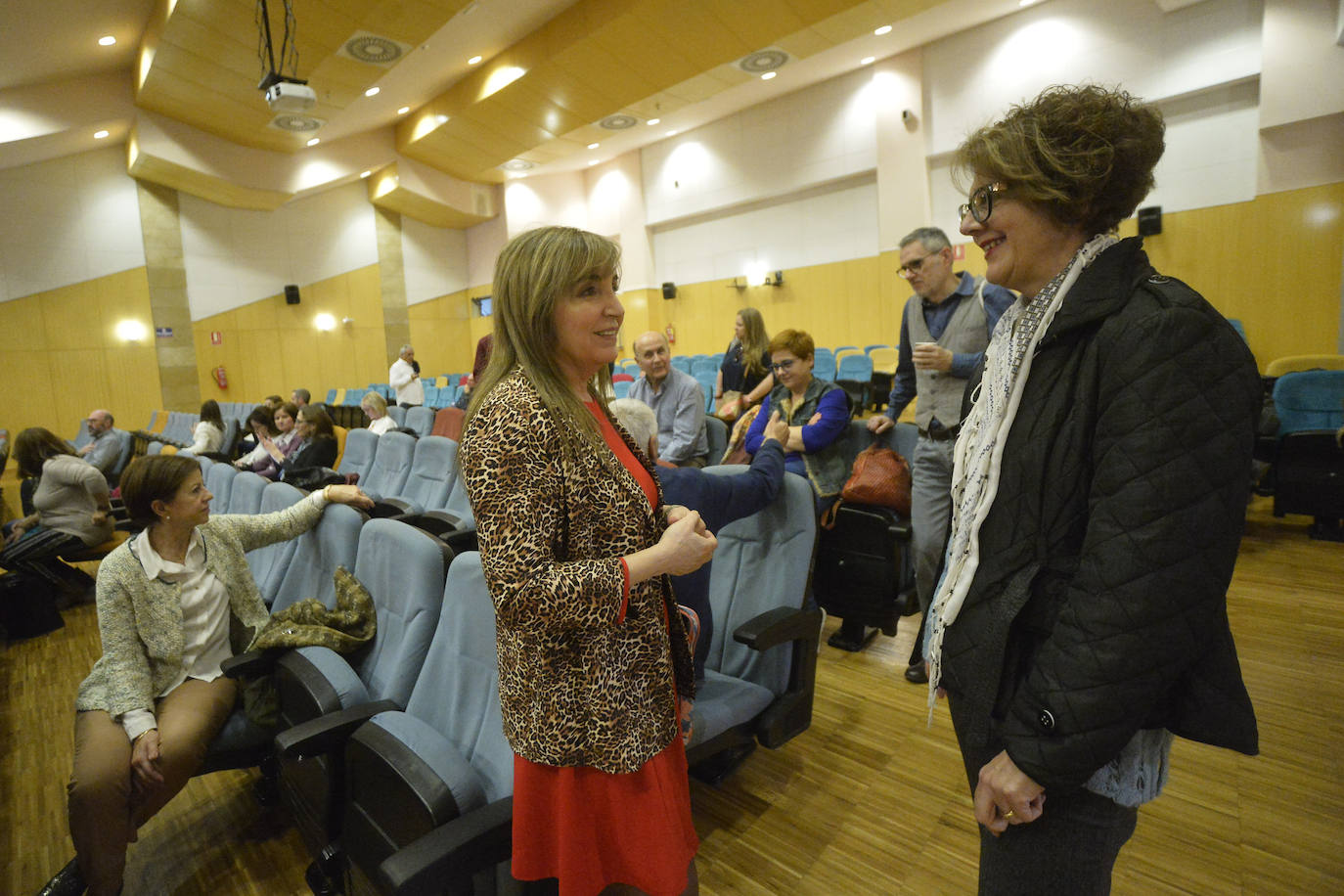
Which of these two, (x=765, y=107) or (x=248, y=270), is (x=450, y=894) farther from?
(x=248, y=270)

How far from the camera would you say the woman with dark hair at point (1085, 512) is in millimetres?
747

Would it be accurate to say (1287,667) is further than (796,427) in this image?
No

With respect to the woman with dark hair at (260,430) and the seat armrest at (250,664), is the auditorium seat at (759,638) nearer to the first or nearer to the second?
the seat armrest at (250,664)

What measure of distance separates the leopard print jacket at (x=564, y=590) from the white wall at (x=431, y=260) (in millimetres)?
15533

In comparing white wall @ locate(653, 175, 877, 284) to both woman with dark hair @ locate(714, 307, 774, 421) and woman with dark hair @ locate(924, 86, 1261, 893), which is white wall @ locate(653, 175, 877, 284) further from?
woman with dark hair @ locate(924, 86, 1261, 893)

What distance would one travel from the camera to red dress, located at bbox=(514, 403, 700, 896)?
3.34ft

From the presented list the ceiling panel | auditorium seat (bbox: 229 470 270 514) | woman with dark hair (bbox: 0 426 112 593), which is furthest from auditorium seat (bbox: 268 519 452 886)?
the ceiling panel

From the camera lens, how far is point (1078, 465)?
0.82 m

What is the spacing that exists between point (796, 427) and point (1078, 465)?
2.01 meters

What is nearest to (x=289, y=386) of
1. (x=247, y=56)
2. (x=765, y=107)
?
(x=247, y=56)

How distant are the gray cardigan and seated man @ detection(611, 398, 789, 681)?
4.61 ft

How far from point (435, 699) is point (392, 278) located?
584 inches

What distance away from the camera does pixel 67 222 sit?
33.9 ft

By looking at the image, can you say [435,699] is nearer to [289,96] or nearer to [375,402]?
[375,402]
